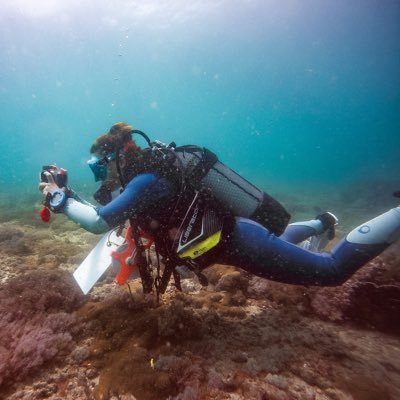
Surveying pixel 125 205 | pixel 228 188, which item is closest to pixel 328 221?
pixel 228 188

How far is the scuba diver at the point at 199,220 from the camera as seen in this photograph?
3322 mm

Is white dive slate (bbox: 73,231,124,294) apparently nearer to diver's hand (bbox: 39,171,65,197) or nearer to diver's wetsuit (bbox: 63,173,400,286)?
diver's wetsuit (bbox: 63,173,400,286)

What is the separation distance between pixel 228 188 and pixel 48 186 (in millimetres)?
2402

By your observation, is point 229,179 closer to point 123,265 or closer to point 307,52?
point 123,265

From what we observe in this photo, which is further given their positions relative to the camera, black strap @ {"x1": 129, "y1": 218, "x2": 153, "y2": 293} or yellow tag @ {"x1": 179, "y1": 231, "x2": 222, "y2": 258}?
black strap @ {"x1": 129, "y1": 218, "x2": 153, "y2": 293}

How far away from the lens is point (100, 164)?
12.7 feet

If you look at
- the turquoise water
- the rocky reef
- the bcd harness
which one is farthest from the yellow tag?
the turquoise water

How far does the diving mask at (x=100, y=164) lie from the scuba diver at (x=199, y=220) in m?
0.02

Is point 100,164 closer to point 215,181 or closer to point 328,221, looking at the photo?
point 215,181

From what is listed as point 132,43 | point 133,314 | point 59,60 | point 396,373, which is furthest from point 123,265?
point 59,60

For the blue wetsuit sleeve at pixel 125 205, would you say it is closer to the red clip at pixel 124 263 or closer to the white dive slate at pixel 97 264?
the red clip at pixel 124 263

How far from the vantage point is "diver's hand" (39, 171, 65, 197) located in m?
3.54

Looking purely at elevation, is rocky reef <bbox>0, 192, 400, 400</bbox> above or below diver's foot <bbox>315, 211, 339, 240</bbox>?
below

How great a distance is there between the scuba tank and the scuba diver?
13 mm
